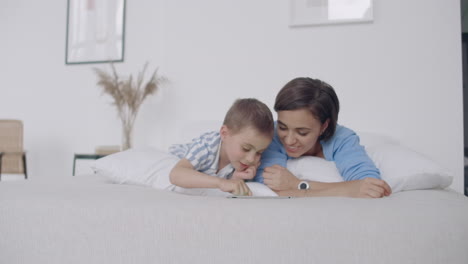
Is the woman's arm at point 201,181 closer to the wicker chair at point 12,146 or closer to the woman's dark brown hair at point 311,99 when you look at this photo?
the woman's dark brown hair at point 311,99

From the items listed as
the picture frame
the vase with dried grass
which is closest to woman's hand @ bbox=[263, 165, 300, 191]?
the picture frame

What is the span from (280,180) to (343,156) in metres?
0.27

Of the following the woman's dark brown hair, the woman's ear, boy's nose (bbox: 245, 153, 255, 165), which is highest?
the woman's dark brown hair

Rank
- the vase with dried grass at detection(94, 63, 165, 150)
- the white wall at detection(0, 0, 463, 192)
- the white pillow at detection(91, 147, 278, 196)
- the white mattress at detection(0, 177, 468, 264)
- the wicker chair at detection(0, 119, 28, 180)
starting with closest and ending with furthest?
the white mattress at detection(0, 177, 468, 264) < the white pillow at detection(91, 147, 278, 196) < the white wall at detection(0, 0, 463, 192) < the vase with dried grass at detection(94, 63, 165, 150) < the wicker chair at detection(0, 119, 28, 180)

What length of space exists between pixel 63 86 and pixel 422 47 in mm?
2882

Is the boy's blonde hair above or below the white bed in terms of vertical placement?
above

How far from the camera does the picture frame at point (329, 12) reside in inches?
94.3

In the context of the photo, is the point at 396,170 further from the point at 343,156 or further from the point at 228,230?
the point at 228,230

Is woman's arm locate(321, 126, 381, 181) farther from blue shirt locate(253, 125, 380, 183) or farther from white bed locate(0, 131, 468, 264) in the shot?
white bed locate(0, 131, 468, 264)

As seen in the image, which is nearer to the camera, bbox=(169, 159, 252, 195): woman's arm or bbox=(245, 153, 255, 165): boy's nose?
bbox=(169, 159, 252, 195): woman's arm

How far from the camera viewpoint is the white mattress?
727 mm

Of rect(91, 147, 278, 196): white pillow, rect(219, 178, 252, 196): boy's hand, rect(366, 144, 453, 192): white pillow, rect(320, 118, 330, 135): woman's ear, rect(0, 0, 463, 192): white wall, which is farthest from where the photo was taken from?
rect(0, 0, 463, 192): white wall

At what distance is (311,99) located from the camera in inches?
51.0

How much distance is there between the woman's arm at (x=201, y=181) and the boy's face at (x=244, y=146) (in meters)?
0.18
